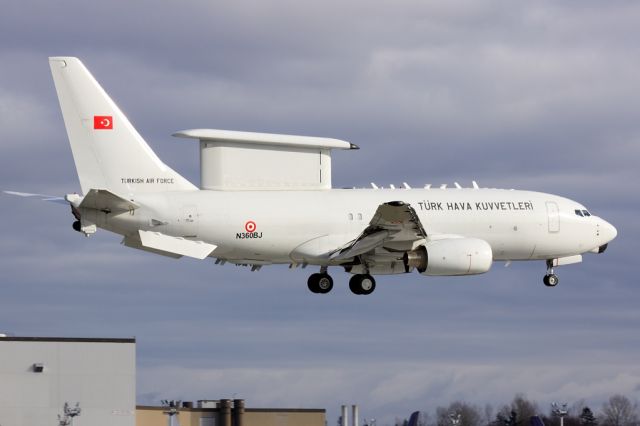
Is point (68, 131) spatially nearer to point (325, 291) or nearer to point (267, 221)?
point (267, 221)

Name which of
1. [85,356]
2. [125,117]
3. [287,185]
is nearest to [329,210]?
[287,185]

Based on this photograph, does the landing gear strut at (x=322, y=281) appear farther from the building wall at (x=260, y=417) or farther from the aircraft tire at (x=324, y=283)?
the building wall at (x=260, y=417)

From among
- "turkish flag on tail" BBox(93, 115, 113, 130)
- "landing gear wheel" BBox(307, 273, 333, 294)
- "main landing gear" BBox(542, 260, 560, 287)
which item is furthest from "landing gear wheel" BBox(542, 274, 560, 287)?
"turkish flag on tail" BBox(93, 115, 113, 130)

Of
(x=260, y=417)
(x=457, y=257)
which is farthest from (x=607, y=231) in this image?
(x=260, y=417)

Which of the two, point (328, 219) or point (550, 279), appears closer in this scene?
point (328, 219)

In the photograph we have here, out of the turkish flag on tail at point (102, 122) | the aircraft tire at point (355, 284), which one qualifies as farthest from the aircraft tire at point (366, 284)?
the turkish flag on tail at point (102, 122)

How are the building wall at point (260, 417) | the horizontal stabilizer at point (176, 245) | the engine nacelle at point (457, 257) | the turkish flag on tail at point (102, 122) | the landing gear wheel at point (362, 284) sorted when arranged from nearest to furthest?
1. the horizontal stabilizer at point (176, 245)
2. the turkish flag on tail at point (102, 122)
3. the engine nacelle at point (457, 257)
4. the landing gear wheel at point (362, 284)
5. the building wall at point (260, 417)

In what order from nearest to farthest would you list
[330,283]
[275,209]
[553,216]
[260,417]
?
[275,209]
[330,283]
[553,216]
[260,417]

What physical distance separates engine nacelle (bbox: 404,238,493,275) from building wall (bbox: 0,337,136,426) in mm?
27918

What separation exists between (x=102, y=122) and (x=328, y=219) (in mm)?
13334

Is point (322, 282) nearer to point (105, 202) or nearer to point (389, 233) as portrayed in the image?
point (389, 233)

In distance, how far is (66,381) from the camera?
10319 centimetres

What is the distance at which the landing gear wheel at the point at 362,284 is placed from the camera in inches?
3489

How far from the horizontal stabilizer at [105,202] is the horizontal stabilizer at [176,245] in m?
1.79
